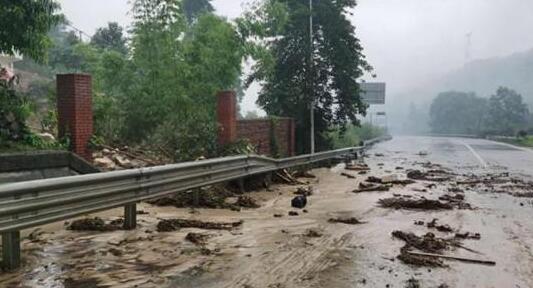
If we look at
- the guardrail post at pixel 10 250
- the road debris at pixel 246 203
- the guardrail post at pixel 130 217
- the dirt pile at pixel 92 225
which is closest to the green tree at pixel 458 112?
the road debris at pixel 246 203

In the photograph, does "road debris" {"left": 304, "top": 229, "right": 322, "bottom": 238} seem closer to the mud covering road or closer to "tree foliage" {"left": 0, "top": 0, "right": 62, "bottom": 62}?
the mud covering road

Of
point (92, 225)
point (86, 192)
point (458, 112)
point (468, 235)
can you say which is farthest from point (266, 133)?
point (458, 112)

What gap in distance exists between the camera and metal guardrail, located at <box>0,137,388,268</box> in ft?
19.3

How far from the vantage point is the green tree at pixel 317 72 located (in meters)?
32.1

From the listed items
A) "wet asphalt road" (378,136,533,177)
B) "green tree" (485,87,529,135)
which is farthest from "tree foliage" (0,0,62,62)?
"green tree" (485,87,529,135)

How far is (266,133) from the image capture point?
2183cm

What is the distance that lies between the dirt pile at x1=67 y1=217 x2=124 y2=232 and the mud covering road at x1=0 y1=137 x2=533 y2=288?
0.69 ft

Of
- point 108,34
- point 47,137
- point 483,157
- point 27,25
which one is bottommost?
point 483,157

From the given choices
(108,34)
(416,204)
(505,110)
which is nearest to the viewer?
(416,204)

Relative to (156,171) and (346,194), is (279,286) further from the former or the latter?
(346,194)

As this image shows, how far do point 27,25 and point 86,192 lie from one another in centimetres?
560

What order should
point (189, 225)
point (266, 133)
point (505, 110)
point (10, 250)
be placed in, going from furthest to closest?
point (505, 110)
point (266, 133)
point (189, 225)
point (10, 250)

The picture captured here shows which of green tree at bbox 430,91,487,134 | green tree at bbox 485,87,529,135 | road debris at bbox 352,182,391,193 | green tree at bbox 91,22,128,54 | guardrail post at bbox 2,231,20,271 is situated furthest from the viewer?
green tree at bbox 430,91,487,134

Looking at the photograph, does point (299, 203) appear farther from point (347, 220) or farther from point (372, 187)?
point (372, 187)
